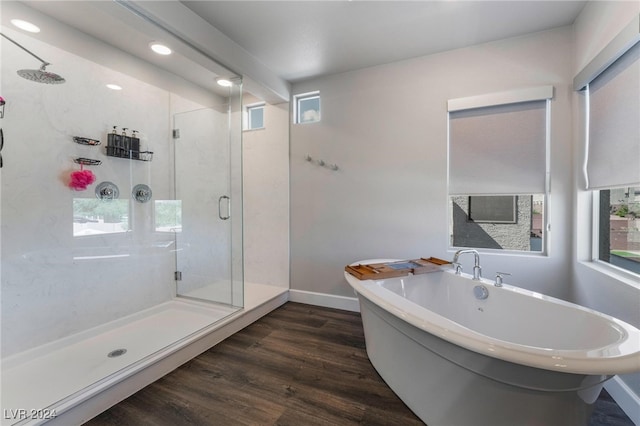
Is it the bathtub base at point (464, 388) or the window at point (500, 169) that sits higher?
the window at point (500, 169)

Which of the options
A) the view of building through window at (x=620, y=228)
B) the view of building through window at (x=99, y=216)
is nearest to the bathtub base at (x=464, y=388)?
the view of building through window at (x=620, y=228)

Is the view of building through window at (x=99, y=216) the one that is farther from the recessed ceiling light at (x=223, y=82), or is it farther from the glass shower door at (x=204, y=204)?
the recessed ceiling light at (x=223, y=82)

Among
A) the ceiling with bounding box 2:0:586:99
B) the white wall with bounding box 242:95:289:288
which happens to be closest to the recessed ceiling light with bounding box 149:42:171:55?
the ceiling with bounding box 2:0:586:99

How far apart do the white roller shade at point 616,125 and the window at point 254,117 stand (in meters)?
3.31

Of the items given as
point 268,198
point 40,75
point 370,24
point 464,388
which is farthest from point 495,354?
point 40,75

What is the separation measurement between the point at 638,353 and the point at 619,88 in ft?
5.57

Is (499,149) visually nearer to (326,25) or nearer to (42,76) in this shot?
(326,25)

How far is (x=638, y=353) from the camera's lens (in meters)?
0.94

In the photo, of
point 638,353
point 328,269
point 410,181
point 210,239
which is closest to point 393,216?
point 410,181

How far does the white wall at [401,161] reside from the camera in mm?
2281

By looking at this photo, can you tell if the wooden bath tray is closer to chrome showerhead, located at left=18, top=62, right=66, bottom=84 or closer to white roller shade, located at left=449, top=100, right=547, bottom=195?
white roller shade, located at left=449, top=100, right=547, bottom=195

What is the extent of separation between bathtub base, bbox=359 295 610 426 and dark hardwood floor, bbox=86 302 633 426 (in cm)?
17

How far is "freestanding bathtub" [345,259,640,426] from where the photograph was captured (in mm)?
1009

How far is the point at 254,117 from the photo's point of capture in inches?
147
